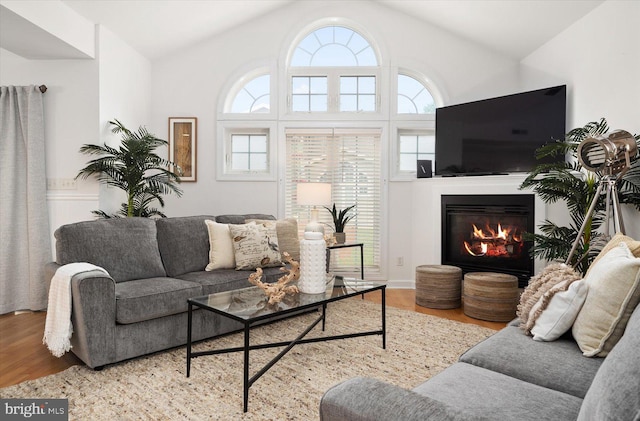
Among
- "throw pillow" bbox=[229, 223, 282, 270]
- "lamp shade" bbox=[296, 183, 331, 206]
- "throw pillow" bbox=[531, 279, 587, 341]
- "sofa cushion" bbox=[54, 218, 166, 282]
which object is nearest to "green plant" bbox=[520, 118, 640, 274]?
"throw pillow" bbox=[531, 279, 587, 341]

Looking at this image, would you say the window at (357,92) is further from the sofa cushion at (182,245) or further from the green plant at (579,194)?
the sofa cushion at (182,245)

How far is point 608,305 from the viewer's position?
1.52 metres

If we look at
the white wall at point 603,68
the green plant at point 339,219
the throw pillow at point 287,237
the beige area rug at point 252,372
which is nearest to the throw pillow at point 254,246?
the throw pillow at point 287,237

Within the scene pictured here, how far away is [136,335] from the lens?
2553mm

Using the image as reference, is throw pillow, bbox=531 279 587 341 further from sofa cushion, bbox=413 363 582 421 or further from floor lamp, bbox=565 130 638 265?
floor lamp, bbox=565 130 638 265

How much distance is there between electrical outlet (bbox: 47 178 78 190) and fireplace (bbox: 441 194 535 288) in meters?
3.77

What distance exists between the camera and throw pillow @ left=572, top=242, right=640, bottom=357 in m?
1.47

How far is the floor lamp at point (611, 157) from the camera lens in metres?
2.51

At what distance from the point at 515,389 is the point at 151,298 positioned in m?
2.13

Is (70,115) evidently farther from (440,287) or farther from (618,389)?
(618,389)

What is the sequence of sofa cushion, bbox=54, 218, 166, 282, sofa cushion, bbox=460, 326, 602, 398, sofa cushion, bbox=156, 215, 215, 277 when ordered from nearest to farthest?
sofa cushion, bbox=460, 326, 602, 398, sofa cushion, bbox=54, 218, 166, 282, sofa cushion, bbox=156, 215, 215, 277

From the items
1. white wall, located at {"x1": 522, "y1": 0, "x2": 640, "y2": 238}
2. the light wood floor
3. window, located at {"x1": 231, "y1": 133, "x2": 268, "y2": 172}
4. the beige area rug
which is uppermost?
white wall, located at {"x1": 522, "y1": 0, "x2": 640, "y2": 238}

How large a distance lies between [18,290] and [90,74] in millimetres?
2110

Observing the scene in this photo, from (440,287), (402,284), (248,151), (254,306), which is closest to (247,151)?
(248,151)
